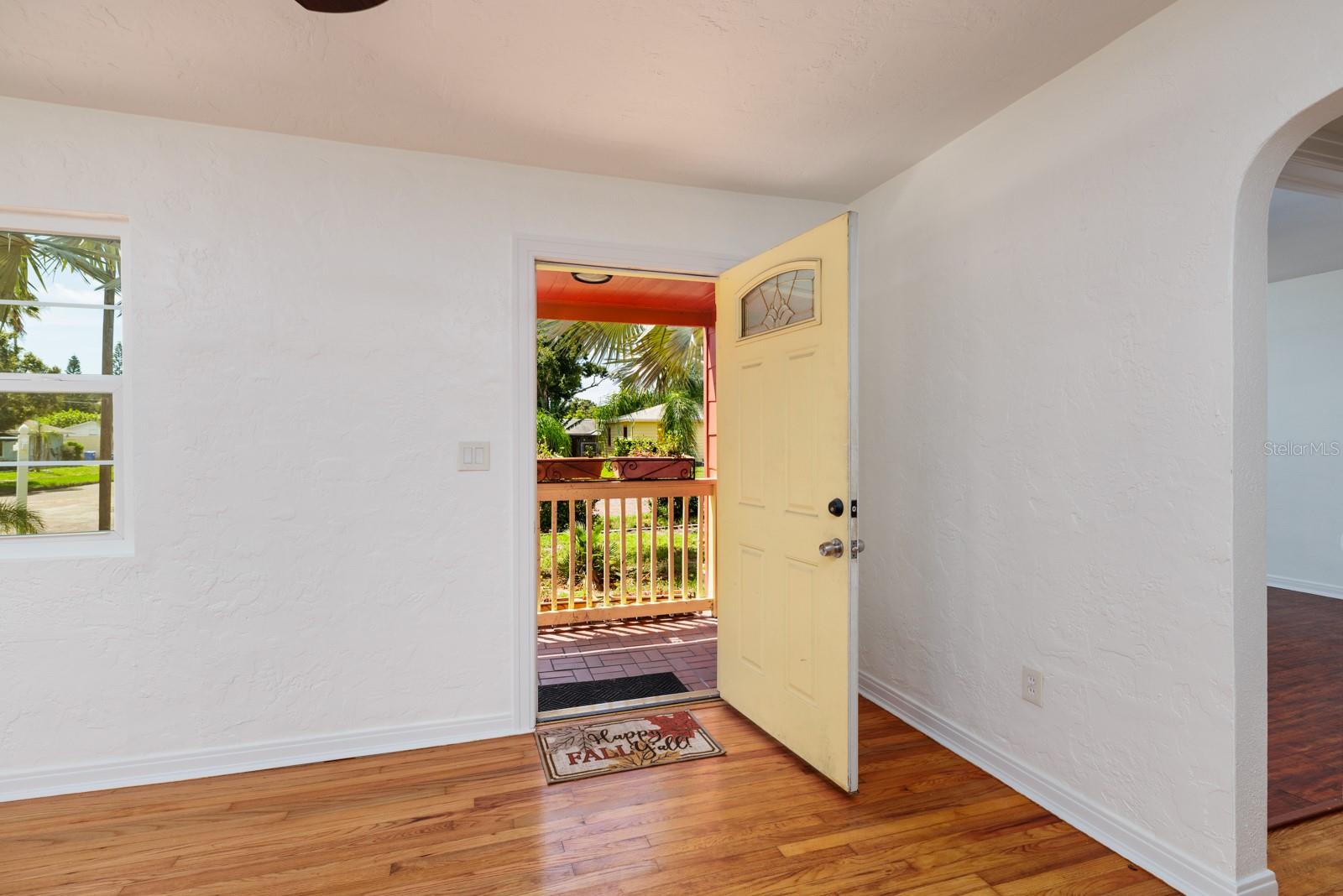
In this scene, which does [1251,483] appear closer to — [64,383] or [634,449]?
[64,383]

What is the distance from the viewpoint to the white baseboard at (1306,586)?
5.20 m

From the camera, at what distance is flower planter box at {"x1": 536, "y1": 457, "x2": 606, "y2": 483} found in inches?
185

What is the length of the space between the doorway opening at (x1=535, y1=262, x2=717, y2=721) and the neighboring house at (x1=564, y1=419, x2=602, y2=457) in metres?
0.01

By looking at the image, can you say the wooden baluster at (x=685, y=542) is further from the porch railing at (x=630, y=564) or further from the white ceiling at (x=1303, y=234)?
the white ceiling at (x=1303, y=234)

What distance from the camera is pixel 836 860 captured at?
2006 millimetres

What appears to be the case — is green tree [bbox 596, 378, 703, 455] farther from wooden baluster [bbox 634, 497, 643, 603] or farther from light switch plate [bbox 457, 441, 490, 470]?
light switch plate [bbox 457, 441, 490, 470]

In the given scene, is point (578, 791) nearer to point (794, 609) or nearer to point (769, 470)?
point (794, 609)

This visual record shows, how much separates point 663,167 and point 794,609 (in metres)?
1.92

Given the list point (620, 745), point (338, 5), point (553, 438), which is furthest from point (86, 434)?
point (553, 438)

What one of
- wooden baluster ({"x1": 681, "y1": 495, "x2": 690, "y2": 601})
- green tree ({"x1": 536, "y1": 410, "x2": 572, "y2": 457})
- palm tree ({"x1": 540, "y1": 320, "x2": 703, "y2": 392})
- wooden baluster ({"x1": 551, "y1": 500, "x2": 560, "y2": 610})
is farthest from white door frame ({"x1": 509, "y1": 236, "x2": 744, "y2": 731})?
palm tree ({"x1": 540, "y1": 320, "x2": 703, "y2": 392})

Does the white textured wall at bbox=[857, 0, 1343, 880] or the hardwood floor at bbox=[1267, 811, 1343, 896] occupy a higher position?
the white textured wall at bbox=[857, 0, 1343, 880]

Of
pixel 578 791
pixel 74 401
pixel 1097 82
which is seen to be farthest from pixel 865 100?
pixel 74 401

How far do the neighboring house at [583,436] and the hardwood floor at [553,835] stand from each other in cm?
355

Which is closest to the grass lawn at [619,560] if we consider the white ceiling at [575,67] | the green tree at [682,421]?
the green tree at [682,421]
